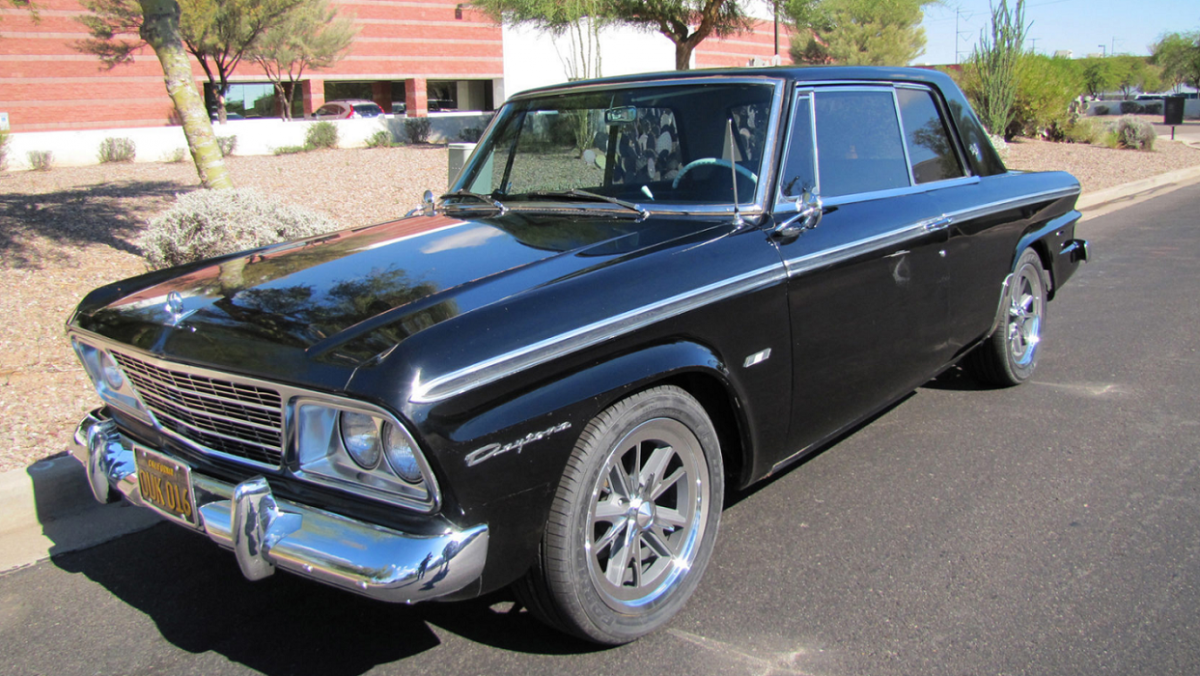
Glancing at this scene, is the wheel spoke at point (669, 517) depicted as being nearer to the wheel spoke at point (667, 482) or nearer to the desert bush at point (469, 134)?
the wheel spoke at point (667, 482)

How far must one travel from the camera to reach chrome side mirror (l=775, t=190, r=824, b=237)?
318 cm

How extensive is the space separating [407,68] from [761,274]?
47021 mm

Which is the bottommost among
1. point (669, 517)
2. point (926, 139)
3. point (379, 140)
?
point (669, 517)

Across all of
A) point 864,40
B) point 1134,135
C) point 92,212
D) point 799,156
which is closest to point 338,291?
point 799,156

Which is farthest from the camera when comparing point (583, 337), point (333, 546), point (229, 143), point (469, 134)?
point (469, 134)

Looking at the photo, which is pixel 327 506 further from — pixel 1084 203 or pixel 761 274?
pixel 1084 203

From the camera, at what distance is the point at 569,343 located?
2.46 metres

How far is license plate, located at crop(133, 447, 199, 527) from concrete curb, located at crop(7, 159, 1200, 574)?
98cm

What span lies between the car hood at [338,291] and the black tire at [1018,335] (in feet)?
8.19

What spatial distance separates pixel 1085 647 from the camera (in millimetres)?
2666

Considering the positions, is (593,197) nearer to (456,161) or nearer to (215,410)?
(215,410)

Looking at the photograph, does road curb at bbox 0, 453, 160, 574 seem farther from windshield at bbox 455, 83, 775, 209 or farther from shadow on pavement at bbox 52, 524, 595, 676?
windshield at bbox 455, 83, 775, 209

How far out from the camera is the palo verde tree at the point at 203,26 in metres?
29.6

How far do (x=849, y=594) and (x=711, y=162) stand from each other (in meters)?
1.62
